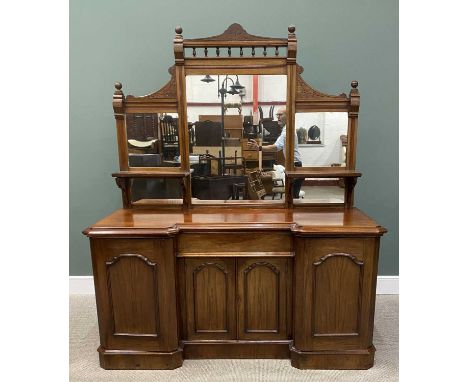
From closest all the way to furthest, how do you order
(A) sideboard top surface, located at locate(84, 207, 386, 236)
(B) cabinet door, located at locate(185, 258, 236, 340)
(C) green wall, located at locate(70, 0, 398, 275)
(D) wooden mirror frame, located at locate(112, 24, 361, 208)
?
1. (A) sideboard top surface, located at locate(84, 207, 386, 236)
2. (B) cabinet door, located at locate(185, 258, 236, 340)
3. (D) wooden mirror frame, located at locate(112, 24, 361, 208)
4. (C) green wall, located at locate(70, 0, 398, 275)

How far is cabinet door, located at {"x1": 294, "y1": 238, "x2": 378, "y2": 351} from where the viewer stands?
187 centimetres

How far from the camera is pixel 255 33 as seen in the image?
2465 mm

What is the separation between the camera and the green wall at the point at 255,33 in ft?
8.09

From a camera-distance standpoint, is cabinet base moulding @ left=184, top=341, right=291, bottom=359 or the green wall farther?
the green wall

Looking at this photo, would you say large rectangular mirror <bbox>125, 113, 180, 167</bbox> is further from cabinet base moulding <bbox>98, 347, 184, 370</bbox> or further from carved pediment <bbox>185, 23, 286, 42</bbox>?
cabinet base moulding <bbox>98, 347, 184, 370</bbox>

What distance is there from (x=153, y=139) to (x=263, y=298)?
122 centimetres

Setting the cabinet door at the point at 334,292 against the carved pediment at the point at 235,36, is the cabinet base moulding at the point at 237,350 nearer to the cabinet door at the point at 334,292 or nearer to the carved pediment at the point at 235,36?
the cabinet door at the point at 334,292

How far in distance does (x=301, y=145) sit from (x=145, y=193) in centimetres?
108

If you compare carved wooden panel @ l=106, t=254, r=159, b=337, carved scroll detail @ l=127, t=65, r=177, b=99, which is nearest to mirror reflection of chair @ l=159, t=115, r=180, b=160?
carved scroll detail @ l=127, t=65, r=177, b=99

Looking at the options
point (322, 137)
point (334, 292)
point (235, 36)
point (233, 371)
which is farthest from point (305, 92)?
point (233, 371)

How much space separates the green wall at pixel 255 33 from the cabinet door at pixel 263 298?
1.10 metres

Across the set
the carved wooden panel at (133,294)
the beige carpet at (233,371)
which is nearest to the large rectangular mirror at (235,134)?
the carved wooden panel at (133,294)

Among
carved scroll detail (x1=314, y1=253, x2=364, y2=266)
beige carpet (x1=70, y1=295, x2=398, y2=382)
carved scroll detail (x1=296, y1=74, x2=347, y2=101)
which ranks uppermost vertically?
carved scroll detail (x1=296, y1=74, x2=347, y2=101)

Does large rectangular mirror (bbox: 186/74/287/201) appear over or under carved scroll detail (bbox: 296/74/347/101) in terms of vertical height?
under
